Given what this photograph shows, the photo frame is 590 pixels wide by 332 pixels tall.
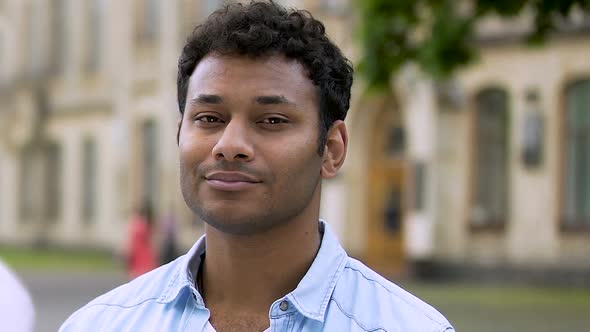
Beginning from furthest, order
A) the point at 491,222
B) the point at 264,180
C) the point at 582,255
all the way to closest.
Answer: the point at 491,222
the point at 582,255
the point at 264,180

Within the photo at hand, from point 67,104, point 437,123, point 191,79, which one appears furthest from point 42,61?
point 191,79

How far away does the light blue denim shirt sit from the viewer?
248 centimetres

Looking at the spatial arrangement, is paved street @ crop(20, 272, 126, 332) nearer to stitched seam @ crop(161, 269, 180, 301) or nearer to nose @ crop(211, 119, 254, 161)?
stitched seam @ crop(161, 269, 180, 301)

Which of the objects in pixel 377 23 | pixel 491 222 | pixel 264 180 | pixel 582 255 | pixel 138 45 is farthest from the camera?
pixel 138 45

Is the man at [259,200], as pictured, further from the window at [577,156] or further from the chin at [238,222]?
the window at [577,156]

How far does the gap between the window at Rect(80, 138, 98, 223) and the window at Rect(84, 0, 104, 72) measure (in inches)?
100

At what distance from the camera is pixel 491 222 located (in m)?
25.5

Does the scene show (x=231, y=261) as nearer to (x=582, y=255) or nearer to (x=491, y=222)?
(x=582, y=255)

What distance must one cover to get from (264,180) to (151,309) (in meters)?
0.34

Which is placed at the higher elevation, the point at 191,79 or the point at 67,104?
the point at 67,104

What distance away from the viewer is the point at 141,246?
53.6ft

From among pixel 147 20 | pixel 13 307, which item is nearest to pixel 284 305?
pixel 13 307

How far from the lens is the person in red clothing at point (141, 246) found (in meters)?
16.1

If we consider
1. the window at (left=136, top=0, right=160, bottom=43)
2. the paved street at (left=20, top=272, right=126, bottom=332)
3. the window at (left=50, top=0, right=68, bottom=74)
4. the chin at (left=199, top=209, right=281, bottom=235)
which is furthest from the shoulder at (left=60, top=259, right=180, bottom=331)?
the window at (left=50, top=0, right=68, bottom=74)
